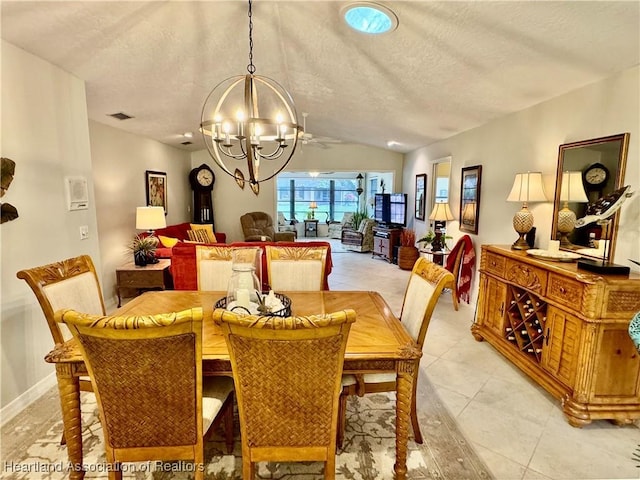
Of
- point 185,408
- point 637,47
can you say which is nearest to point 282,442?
point 185,408

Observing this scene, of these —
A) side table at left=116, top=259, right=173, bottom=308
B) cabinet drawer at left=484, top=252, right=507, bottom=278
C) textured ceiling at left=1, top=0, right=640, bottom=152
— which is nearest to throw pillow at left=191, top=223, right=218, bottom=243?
side table at left=116, top=259, right=173, bottom=308

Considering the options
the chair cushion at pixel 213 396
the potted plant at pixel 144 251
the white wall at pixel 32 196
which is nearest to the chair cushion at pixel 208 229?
the potted plant at pixel 144 251

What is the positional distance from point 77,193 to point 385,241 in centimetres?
578

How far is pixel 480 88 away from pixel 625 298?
1.99 m

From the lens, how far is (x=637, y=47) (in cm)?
200

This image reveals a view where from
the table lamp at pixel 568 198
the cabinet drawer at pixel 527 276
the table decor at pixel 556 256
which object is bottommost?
the cabinet drawer at pixel 527 276

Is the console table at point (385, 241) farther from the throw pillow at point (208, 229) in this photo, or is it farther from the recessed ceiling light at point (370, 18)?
the recessed ceiling light at point (370, 18)

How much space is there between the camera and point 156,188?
5750 mm

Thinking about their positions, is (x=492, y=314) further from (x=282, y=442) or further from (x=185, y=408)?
(x=185, y=408)

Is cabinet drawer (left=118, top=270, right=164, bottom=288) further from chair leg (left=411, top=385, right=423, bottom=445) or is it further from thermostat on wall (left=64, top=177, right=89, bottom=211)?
chair leg (left=411, top=385, right=423, bottom=445)

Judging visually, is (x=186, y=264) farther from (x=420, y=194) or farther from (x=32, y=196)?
(x=420, y=194)

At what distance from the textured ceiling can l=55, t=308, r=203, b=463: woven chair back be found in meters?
1.92

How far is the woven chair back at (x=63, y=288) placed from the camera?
1.70 m

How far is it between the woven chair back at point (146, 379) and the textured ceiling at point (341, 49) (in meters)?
1.92
